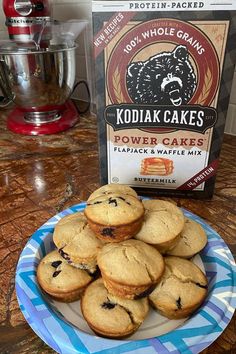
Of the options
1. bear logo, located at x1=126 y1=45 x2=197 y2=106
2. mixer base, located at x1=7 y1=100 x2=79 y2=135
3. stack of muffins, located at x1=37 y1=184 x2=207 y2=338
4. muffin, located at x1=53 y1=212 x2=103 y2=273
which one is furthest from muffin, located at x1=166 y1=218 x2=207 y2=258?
mixer base, located at x1=7 y1=100 x2=79 y2=135

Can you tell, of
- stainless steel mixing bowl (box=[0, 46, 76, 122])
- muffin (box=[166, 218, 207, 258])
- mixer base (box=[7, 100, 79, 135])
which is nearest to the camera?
muffin (box=[166, 218, 207, 258])

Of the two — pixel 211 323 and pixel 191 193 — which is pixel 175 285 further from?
pixel 191 193

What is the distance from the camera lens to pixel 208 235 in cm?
48

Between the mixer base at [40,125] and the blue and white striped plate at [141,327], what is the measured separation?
1.93 feet

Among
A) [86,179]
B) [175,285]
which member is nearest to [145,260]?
[175,285]

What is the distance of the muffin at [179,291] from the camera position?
0.37 meters

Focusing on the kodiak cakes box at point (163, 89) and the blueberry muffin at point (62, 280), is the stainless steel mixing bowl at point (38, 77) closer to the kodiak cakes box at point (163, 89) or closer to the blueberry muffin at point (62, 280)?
the kodiak cakes box at point (163, 89)

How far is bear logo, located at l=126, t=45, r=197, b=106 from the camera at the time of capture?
520 mm

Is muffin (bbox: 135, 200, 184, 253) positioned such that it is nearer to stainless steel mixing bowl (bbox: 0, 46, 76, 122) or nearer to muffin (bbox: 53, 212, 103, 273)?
muffin (bbox: 53, 212, 103, 273)

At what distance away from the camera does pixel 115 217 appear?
15.9 inches

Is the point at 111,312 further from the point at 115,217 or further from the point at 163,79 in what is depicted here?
the point at 163,79

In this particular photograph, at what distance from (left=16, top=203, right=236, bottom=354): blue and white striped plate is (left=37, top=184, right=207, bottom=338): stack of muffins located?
1cm

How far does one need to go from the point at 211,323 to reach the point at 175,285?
0.06 meters

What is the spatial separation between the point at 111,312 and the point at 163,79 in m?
0.38
